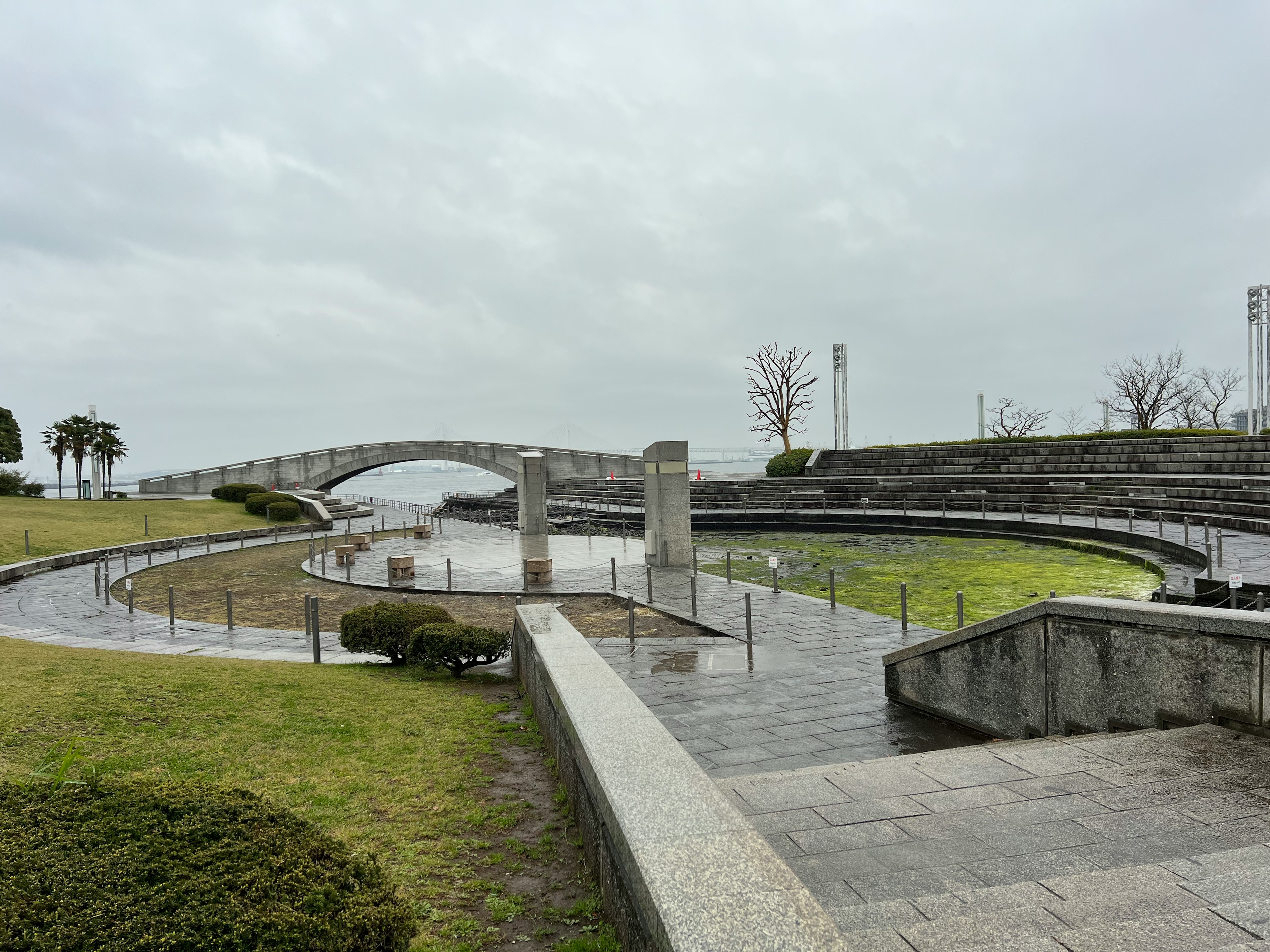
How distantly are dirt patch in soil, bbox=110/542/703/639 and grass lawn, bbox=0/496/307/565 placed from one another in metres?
5.63

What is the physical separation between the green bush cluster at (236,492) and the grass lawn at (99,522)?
1.43 feet

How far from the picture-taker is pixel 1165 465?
25.3m

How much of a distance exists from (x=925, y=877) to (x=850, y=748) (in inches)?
111

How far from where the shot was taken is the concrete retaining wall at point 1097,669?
15.0 feet

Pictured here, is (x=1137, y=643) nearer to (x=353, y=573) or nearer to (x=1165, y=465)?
(x=353, y=573)

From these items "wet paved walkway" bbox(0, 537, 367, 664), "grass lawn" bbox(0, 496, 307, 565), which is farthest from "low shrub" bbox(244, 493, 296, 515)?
"wet paved walkway" bbox(0, 537, 367, 664)

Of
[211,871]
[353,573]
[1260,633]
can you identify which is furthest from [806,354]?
[211,871]

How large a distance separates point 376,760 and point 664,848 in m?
3.60

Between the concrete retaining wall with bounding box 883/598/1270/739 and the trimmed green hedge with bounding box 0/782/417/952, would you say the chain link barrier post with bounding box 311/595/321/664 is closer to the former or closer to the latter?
the trimmed green hedge with bounding box 0/782/417/952

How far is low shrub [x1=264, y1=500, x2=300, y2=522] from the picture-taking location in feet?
115

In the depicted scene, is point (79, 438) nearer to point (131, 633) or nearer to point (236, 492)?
point (236, 492)

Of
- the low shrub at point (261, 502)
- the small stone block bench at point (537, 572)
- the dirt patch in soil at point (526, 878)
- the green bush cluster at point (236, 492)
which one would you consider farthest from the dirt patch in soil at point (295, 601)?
the green bush cluster at point (236, 492)

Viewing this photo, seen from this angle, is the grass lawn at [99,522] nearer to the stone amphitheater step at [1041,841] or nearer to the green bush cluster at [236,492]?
the green bush cluster at [236,492]

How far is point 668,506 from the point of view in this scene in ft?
58.0
